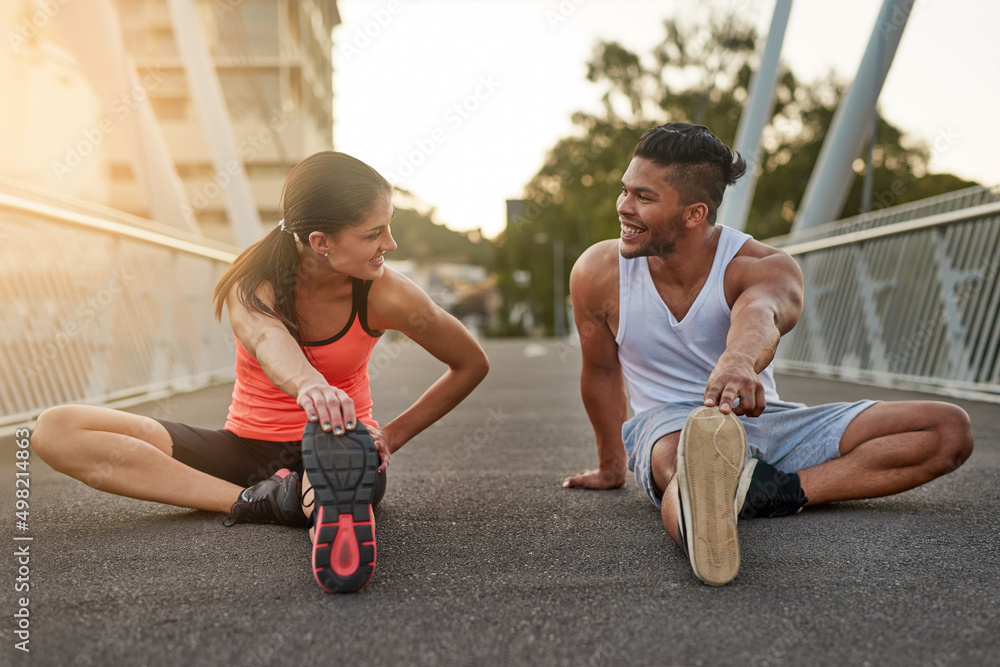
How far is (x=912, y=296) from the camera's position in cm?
739

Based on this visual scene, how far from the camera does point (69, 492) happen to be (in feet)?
10.8

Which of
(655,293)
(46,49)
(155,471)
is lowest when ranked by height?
(155,471)

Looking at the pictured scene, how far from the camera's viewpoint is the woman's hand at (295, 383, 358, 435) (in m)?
1.98

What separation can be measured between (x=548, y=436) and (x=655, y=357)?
2132 millimetres

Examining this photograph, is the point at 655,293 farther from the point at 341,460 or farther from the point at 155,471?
the point at 155,471

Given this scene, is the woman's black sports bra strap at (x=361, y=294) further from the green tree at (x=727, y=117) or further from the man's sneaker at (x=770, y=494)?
the green tree at (x=727, y=117)

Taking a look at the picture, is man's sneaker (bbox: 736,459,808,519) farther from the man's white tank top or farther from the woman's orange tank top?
the woman's orange tank top

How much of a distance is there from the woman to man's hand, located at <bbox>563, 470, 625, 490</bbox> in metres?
0.65

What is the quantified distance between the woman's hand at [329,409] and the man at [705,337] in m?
1.05

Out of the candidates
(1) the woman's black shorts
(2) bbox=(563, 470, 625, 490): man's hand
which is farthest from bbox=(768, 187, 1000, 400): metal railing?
(1) the woman's black shorts

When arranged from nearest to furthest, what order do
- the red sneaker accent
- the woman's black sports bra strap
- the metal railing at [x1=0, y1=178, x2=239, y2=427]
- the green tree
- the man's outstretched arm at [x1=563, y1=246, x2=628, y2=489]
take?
the red sneaker accent
the woman's black sports bra strap
the man's outstretched arm at [x1=563, y1=246, x2=628, y2=489]
the metal railing at [x1=0, y1=178, x2=239, y2=427]
the green tree

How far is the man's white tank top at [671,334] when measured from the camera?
275cm

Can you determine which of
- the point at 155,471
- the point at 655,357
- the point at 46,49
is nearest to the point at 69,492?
the point at 155,471

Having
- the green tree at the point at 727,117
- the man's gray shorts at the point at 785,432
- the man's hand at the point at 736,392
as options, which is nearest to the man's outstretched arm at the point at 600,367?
the man's gray shorts at the point at 785,432
